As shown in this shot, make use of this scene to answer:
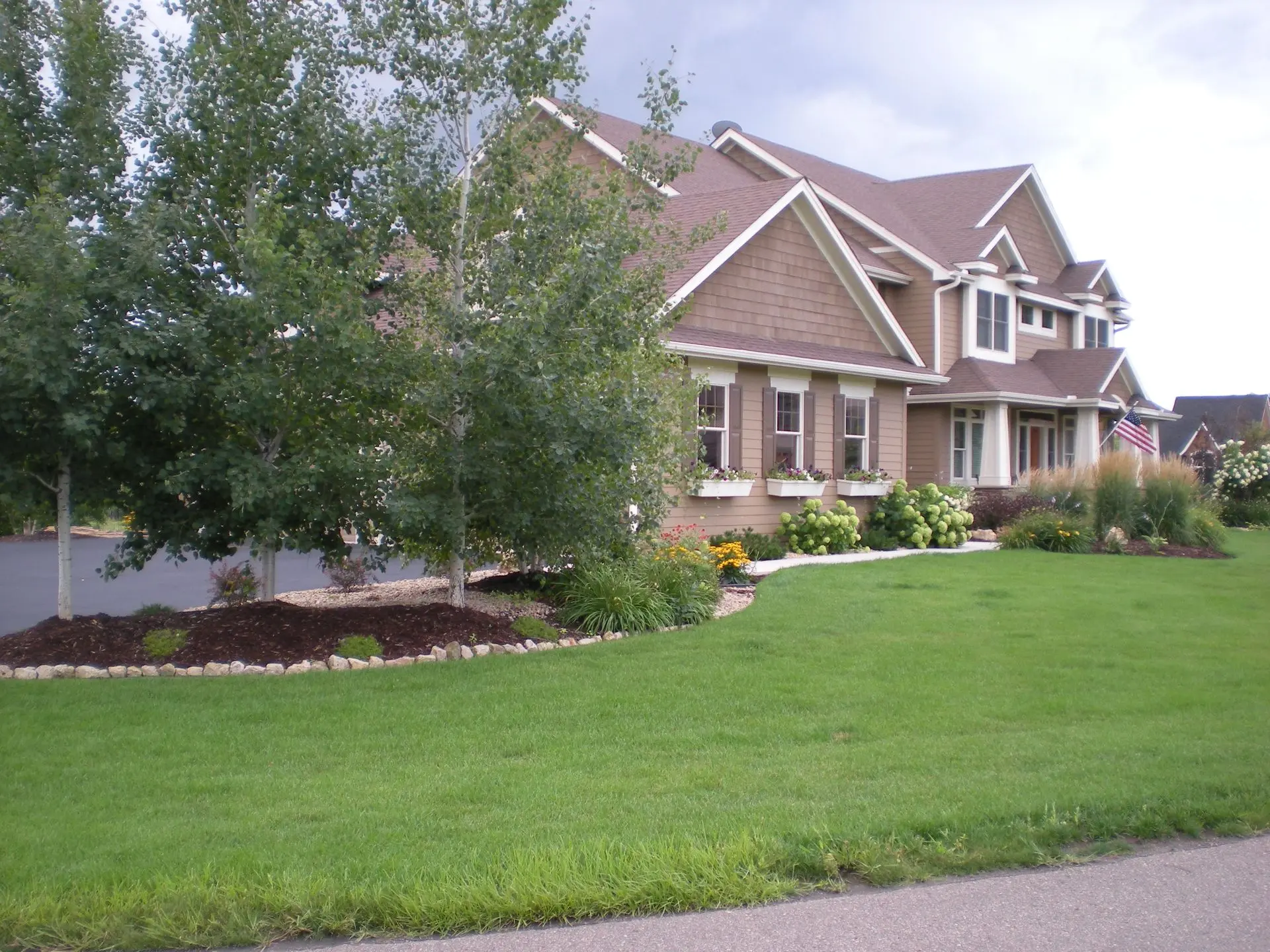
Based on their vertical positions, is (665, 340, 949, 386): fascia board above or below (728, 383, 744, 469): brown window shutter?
above

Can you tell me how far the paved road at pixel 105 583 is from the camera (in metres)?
14.4

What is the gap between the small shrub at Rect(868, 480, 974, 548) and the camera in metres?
21.1

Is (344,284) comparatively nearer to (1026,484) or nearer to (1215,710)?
(1215,710)

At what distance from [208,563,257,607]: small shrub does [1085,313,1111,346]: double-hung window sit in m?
26.0

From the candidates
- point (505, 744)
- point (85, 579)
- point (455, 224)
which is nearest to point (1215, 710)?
point (505, 744)

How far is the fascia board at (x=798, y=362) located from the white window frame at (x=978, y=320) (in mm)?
4707

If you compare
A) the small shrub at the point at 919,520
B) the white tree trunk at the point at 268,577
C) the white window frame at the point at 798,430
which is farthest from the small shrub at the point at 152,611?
the small shrub at the point at 919,520

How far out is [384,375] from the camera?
33.3 feet

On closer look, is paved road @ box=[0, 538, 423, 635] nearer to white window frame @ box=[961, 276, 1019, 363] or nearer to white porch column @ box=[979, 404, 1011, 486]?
white porch column @ box=[979, 404, 1011, 486]

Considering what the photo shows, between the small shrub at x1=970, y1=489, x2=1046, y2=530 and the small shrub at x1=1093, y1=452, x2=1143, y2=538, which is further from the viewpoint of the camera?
the small shrub at x1=970, y1=489, x2=1046, y2=530

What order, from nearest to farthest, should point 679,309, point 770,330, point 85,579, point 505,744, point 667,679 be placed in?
point 505,744 → point 667,679 → point 679,309 → point 85,579 → point 770,330

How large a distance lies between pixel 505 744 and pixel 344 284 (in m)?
4.49

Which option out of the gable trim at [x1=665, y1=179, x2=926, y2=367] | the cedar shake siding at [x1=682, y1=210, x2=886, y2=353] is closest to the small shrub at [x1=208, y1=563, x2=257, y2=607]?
the gable trim at [x1=665, y1=179, x2=926, y2=367]

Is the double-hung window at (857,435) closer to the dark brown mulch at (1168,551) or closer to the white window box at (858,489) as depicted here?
the white window box at (858,489)
